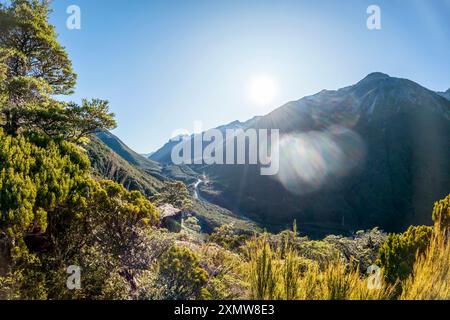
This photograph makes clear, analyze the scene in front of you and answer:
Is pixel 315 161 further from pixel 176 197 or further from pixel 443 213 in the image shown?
pixel 443 213

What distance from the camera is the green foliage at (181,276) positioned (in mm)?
5258

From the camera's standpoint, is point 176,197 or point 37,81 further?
point 176,197

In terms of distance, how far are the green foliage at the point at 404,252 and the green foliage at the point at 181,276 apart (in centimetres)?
536

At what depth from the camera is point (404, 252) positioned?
8.19m

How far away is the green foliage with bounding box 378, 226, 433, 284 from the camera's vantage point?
7.86 metres

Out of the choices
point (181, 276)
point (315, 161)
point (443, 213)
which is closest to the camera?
point (181, 276)

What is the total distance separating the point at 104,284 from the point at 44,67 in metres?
10.7

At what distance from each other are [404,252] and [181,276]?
21.3 feet

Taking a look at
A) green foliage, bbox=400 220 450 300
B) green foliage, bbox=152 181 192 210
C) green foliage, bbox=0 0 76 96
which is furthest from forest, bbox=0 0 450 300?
green foliage, bbox=152 181 192 210

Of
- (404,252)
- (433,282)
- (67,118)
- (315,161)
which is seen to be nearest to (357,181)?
(315,161)

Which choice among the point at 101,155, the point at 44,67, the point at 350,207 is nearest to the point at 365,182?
the point at 350,207

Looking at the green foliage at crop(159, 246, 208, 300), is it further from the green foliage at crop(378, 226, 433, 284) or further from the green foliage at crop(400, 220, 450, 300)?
the green foliage at crop(378, 226, 433, 284)
